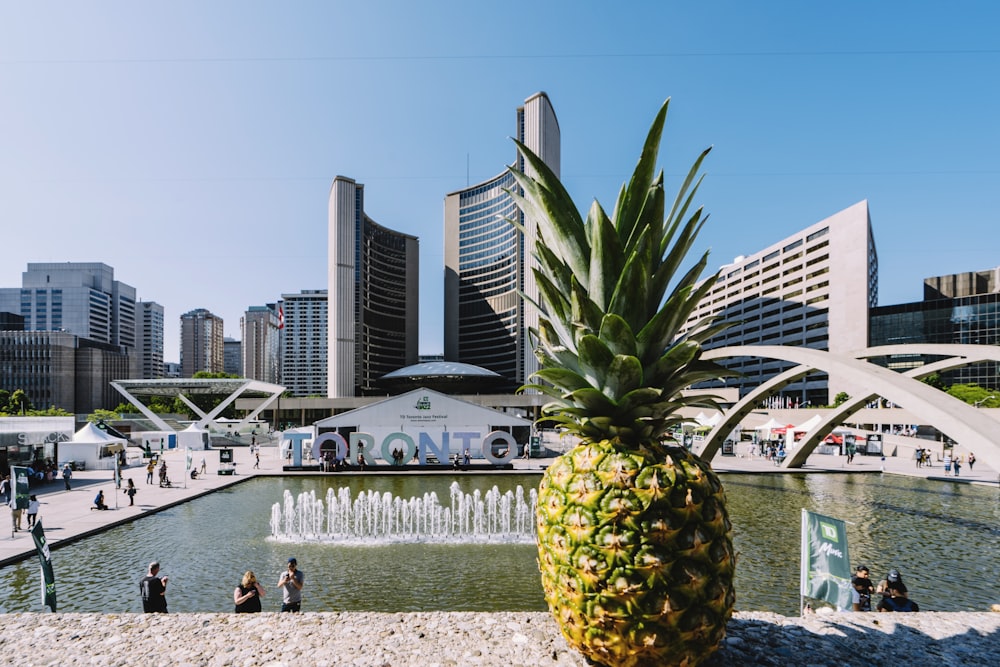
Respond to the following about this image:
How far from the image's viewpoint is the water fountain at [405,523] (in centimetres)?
1591

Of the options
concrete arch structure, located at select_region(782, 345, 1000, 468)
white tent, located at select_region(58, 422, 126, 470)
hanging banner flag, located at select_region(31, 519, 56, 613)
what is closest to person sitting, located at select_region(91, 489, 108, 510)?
hanging banner flag, located at select_region(31, 519, 56, 613)

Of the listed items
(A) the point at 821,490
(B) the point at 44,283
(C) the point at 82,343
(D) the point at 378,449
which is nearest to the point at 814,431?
(A) the point at 821,490

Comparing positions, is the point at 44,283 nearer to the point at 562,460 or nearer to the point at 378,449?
the point at 378,449

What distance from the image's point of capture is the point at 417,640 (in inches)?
231

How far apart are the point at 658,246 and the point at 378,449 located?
29.2 m

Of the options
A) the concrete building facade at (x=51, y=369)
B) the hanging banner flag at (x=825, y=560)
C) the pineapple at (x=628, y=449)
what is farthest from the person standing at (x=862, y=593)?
the concrete building facade at (x=51, y=369)

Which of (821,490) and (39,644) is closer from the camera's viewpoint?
(39,644)

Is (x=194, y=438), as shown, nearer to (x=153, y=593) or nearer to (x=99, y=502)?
(x=99, y=502)

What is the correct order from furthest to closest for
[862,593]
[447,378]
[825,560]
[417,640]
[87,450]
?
1. [447,378]
2. [87,450]
3. [862,593]
4. [825,560]
5. [417,640]

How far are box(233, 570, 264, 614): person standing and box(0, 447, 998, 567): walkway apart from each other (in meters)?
9.31

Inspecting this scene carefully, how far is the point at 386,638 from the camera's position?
19.5 ft

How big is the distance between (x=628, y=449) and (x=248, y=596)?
7.19 m

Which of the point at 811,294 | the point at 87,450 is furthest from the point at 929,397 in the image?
the point at 811,294

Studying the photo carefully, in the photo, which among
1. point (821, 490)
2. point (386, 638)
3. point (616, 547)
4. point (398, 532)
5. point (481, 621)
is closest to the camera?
point (616, 547)
